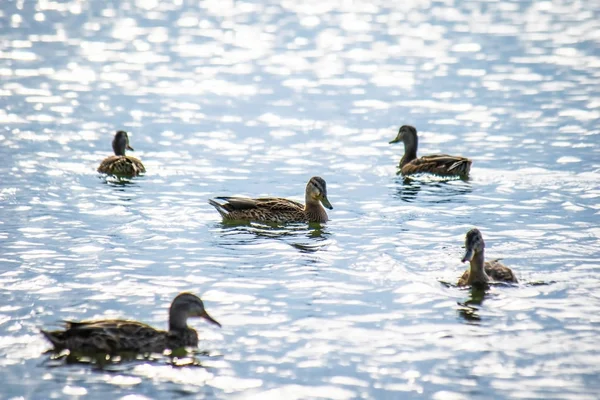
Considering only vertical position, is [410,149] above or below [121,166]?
above

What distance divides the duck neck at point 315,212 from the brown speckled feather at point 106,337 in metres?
6.29

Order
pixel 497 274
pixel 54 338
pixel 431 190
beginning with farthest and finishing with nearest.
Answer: pixel 431 190 < pixel 497 274 < pixel 54 338

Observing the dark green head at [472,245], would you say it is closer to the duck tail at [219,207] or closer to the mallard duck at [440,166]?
the duck tail at [219,207]

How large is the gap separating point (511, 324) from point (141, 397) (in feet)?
14.2

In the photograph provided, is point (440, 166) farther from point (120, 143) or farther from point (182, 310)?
point (182, 310)

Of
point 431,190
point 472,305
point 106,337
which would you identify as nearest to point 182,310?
point 106,337

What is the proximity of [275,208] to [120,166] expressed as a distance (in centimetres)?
413

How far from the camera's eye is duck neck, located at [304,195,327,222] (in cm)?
1680

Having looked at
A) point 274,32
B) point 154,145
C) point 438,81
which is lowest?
point 154,145

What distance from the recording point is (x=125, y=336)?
10648 mm

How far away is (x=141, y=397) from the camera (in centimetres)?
976

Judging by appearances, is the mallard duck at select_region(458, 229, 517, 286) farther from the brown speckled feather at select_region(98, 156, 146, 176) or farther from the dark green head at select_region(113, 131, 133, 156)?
the dark green head at select_region(113, 131, 133, 156)

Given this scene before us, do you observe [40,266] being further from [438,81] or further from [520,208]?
[438,81]

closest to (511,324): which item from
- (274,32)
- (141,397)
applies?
(141,397)
